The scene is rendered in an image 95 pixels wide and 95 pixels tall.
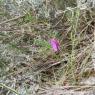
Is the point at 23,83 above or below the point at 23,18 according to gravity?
below

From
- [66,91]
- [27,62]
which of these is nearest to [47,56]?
[27,62]

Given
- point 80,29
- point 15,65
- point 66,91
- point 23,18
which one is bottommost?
point 66,91

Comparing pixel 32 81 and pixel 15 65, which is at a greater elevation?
pixel 15 65

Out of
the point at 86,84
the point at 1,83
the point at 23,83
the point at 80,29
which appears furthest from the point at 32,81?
the point at 80,29

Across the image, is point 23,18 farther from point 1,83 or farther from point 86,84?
point 86,84

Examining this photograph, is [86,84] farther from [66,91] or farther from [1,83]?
[1,83]

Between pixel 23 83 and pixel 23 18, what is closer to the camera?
pixel 23 83

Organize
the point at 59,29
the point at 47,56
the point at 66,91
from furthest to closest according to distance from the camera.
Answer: the point at 59,29, the point at 47,56, the point at 66,91

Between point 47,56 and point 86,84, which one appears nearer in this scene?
point 86,84

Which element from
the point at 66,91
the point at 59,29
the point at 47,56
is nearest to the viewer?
the point at 66,91
